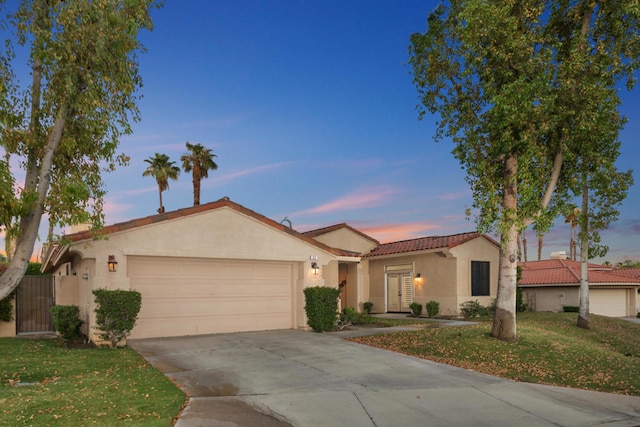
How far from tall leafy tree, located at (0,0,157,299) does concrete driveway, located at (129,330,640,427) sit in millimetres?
3550

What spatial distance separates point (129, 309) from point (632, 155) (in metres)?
18.1

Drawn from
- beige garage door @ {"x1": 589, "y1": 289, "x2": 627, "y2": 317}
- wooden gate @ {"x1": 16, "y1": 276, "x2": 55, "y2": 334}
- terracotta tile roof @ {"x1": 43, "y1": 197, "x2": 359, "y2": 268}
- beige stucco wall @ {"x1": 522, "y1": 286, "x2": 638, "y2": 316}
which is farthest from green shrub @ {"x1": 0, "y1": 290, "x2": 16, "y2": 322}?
beige garage door @ {"x1": 589, "y1": 289, "x2": 627, "y2": 317}

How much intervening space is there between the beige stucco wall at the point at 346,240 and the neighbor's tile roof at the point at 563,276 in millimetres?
9066

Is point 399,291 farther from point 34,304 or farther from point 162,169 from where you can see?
point 162,169

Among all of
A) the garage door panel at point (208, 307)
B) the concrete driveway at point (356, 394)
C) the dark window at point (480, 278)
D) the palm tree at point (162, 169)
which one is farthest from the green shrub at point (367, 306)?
the palm tree at point (162, 169)

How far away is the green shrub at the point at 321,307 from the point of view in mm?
14466

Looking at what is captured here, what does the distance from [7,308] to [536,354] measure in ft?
52.7

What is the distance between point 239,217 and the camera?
13883 millimetres

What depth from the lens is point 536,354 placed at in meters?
11.2

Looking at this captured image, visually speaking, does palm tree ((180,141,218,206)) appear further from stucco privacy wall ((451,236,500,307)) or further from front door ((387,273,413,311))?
stucco privacy wall ((451,236,500,307))

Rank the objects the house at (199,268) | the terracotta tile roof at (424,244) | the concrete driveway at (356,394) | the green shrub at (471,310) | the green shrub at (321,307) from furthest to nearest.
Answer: the terracotta tile roof at (424,244) → the green shrub at (471,310) → the green shrub at (321,307) → the house at (199,268) → the concrete driveway at (356,394)

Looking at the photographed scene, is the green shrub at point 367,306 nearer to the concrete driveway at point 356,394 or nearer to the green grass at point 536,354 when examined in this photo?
the green grass at point 536,354

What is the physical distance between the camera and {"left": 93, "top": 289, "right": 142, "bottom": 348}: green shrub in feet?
36.5

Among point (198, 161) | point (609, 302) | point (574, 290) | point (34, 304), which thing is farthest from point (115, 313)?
point (609, 302)
